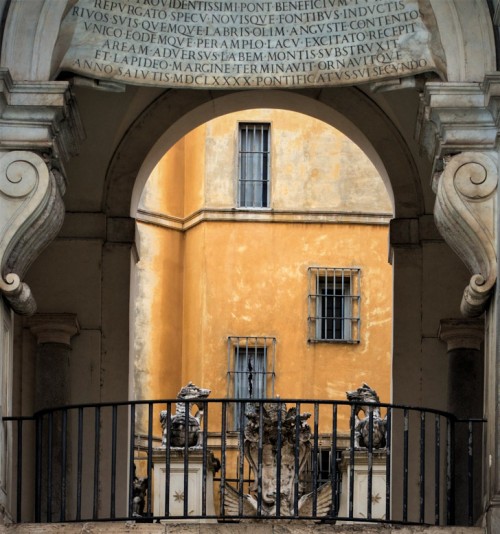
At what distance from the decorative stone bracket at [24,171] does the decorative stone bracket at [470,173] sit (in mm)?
2914

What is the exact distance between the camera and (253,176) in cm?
4669

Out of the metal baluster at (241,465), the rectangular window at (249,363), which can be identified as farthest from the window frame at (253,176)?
the metal baluster at (241,465)

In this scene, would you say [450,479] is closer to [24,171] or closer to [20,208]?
[20,208]

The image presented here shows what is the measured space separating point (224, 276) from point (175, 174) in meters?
1.98

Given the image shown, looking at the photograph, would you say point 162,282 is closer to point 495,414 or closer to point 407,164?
point 407,164

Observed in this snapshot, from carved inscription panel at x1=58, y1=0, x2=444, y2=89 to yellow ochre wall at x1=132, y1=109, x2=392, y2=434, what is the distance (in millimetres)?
23047

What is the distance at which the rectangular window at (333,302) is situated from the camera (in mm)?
45375

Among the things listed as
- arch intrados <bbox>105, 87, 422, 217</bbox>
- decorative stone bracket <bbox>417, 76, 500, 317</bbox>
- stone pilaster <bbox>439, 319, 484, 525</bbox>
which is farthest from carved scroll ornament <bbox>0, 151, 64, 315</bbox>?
stone pilaster <bbox>439, 319, 484, 525</bbox>

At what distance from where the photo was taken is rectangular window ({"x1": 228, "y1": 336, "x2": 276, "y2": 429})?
4506 cm

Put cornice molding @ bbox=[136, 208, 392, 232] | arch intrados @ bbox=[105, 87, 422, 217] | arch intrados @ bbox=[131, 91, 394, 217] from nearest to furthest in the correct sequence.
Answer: arch intrados @ bbox=[105, 87, 422, 217]
arch intrados @ bbox=[131, 91, 394, 217]
cornice molding @ bbox=[136, 208, 392, 232]

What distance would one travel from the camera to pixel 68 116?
21141mm

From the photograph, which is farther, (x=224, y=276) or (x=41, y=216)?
(x=224, y=276)

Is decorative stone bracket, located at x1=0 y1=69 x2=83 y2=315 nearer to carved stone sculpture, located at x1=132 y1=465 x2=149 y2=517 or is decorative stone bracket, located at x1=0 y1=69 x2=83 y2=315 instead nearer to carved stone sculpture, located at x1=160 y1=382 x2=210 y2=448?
carved stone sculpture, located at x1=160 y1=382 x2=210 y2=448

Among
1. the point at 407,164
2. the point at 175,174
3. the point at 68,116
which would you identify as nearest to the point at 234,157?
the point at 175,174
